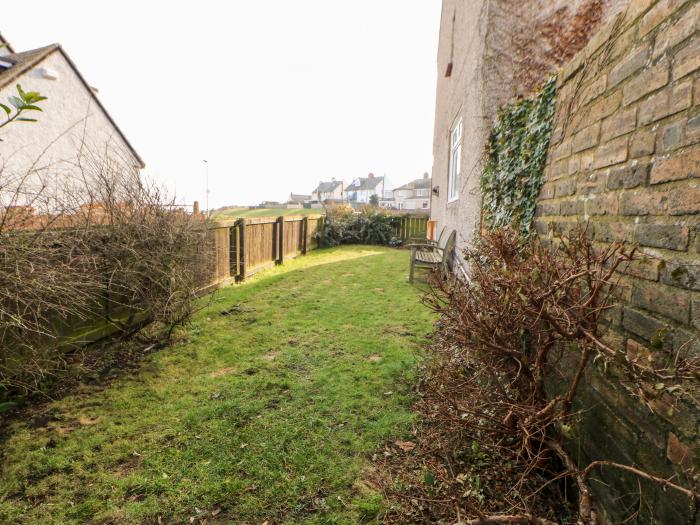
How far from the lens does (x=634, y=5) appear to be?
6.09 ft

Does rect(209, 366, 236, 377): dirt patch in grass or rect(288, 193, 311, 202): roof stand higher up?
rect(288, 193, 311, 202): roof

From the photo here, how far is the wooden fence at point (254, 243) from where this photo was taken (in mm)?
6992

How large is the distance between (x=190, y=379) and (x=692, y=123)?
164 inches

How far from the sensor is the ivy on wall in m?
3.01

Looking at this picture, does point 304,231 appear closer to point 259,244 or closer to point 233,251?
point 259,244

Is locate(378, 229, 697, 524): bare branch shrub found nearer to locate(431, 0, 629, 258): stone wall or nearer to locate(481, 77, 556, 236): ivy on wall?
locate(481, 77, 556, 236): ivy on wall

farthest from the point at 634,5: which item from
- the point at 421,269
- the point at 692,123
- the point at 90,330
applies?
the point at 421,269

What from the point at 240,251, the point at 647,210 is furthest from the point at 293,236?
the point at 647,210

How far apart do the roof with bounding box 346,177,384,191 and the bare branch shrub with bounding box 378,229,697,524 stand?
224 ft

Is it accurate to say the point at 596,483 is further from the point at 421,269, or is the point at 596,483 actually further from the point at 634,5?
the point at 421,269

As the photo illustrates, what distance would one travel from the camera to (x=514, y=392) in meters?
2.10

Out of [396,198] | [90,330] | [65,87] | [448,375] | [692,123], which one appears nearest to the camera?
[692,123]

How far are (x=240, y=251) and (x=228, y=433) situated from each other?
539 cm

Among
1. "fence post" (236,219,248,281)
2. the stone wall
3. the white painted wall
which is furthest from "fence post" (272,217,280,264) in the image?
the stone wall
